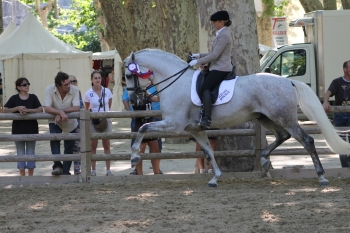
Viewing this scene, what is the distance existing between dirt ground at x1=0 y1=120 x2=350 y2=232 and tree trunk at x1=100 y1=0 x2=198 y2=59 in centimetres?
732

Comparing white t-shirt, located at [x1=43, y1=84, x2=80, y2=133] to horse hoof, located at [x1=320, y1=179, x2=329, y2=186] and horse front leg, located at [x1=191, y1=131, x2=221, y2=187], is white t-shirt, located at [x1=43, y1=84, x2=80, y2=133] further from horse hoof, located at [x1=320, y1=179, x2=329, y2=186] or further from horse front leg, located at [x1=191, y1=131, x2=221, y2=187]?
horse hoof, located at [x1=320, y1=179, x2=329, y2=186]

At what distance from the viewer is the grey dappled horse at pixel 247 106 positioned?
33.2 feet

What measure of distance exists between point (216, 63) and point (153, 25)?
36.8ft

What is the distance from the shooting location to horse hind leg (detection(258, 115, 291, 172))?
420 inches

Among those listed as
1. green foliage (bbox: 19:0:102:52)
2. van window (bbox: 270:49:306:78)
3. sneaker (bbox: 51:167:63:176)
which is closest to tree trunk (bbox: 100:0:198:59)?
van window (bbox: 270:49:306:78)

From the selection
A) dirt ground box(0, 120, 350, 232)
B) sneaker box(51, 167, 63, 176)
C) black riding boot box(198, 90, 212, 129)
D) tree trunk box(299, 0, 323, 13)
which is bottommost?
dirt ground box(0, 120, 350, 232)

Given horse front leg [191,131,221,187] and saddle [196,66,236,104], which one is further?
horse front leg [191,131,221,187]

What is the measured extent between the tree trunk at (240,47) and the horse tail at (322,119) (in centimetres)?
157

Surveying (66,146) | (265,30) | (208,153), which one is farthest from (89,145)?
(265,30)

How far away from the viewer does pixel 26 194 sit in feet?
33.3

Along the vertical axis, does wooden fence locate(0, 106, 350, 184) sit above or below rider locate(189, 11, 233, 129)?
below

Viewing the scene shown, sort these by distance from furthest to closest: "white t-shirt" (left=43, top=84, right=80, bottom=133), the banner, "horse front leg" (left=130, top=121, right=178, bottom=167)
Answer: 1. the banner
2. "white t-shirt" (left=43, top=84, right=80, bottom=133)
3. "horse front leg" (left=130, top=121, right=178, bottom=167)

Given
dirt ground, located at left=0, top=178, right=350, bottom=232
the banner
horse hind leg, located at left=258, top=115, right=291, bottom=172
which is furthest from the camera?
the banner

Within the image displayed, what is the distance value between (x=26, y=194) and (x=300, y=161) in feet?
22.7
